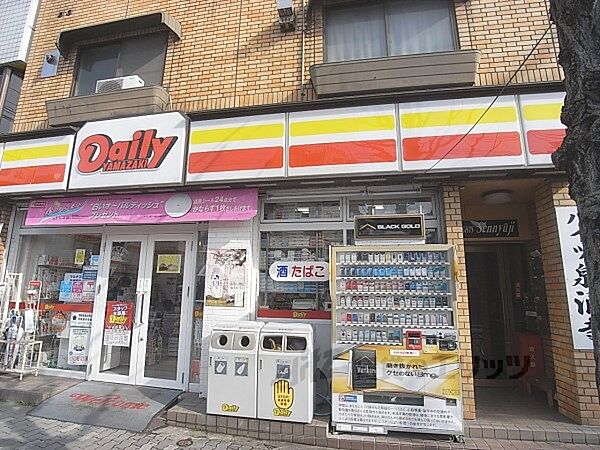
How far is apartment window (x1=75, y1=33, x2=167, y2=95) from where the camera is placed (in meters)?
6.89

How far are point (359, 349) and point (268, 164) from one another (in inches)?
113

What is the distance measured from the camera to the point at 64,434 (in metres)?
4.39

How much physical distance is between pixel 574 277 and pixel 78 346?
8.01 meters

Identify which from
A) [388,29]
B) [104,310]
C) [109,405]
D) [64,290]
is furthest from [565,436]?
[64,290]

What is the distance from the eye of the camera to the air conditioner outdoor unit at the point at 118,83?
644cm

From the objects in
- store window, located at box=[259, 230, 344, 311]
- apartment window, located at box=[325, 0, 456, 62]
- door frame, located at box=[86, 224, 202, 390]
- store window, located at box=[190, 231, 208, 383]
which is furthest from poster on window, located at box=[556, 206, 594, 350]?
door frame, located at box=[86, 224, 202, 390]

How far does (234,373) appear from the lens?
15.2 ft

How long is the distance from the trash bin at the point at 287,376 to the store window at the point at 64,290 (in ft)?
12.4

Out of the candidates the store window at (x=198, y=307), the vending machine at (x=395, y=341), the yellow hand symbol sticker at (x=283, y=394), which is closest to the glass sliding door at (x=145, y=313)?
the store window at (x=198, y=307)

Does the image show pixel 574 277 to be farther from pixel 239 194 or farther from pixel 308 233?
pixel 239 194

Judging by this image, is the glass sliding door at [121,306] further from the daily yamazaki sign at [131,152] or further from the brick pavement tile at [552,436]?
the brick pavement tile at [552,436]

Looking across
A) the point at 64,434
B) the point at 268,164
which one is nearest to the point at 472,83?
the point at 268,164

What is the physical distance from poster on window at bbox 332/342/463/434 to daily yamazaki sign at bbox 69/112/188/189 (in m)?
3.76

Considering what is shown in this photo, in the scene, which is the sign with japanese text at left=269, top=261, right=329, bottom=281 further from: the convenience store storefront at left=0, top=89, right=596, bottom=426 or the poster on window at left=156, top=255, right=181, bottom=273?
the poster on window at left=156, top=255, right=181, bottom=273
